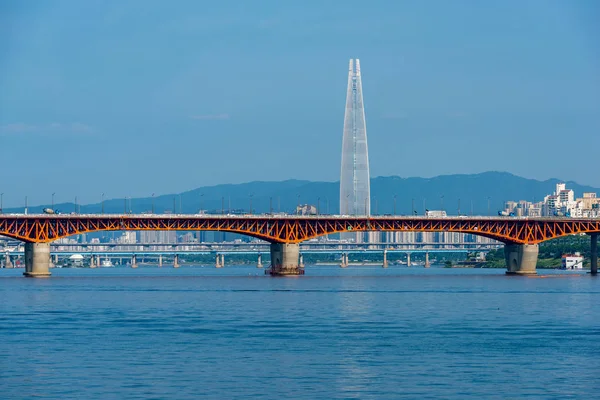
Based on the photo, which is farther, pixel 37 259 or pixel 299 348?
pixel 37 259

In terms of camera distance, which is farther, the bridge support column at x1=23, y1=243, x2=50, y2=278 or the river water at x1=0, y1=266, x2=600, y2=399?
the bridge support column at x1=23, y1=243, x2=50, y2=278

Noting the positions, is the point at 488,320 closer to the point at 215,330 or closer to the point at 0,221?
the point at 215,330

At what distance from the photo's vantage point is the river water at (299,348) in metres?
56.8

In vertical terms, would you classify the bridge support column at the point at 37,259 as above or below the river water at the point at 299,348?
above

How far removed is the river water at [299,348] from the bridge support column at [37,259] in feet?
242

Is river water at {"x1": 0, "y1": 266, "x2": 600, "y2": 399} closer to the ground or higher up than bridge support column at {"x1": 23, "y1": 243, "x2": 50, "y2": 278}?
closer to the ground

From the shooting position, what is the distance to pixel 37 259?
196750 mm

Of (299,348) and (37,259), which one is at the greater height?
(37,259)

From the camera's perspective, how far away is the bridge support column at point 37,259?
196m

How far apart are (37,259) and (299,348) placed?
131 meters

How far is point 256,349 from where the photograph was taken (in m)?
72.0

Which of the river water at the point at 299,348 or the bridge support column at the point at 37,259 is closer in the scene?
the river water at the point at 299,348

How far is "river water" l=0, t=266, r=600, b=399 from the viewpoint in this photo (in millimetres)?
56812

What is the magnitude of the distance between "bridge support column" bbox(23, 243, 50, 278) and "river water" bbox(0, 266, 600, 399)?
2908 inches
